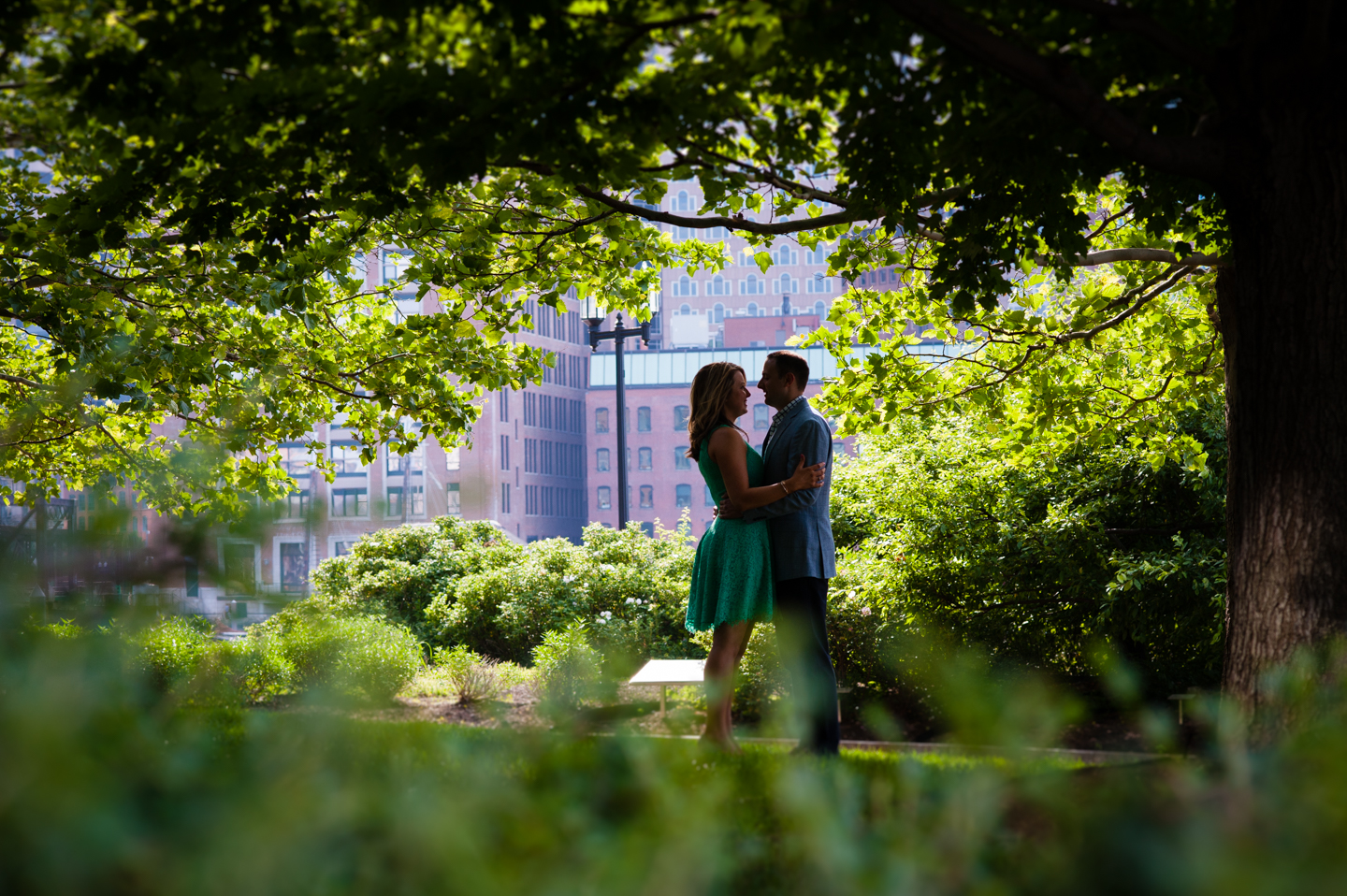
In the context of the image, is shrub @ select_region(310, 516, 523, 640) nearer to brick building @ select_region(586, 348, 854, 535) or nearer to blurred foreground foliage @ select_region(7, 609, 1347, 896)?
blurred foreground foliage @ select_region(7, 609, 1347, 896)

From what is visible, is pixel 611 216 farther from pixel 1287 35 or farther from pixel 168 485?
pixel 168 485

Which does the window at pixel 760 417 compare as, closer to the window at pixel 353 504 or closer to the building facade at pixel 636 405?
the building facade at pixel 636 405

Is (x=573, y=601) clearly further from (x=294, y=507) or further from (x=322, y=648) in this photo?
(x=294, y=507)

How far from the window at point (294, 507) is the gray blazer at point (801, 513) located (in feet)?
11.0

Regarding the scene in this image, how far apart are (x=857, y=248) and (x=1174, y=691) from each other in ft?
14.6

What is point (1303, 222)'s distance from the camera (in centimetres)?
400

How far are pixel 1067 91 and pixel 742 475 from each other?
2.33 metres

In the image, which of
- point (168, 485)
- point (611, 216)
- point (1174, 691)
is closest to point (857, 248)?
point (611, 216)

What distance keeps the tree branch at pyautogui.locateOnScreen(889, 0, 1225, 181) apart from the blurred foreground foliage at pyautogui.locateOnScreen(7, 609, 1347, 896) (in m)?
2.18

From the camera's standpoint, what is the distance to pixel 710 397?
5.32 meters

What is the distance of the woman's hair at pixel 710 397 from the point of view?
532 cm

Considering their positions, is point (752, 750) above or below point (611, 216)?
below

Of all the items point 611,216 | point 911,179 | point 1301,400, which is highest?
point 611,216

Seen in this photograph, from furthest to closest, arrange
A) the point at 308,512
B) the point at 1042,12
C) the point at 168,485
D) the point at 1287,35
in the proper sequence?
the point at 1287,35 → the point at 1042,12 → the point at 168,485 → the point at 308,512
